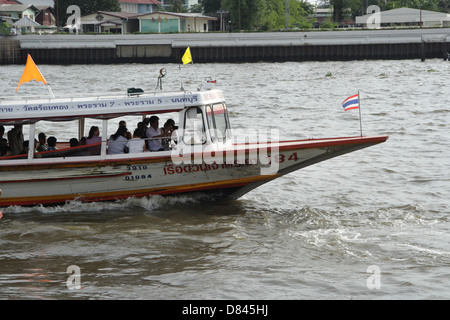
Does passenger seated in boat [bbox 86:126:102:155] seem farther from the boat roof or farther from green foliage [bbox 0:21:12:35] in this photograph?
green foliage [bbox 0:21:12:35]

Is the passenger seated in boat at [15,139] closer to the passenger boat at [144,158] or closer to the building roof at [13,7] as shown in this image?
the passenger boat at [144,158]

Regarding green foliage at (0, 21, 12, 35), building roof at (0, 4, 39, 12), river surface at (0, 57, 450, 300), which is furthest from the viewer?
building roof at (0, 4, 39, 12)

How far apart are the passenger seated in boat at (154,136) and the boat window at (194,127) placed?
535mm

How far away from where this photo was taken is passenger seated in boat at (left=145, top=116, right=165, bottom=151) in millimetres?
13125

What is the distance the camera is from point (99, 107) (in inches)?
509

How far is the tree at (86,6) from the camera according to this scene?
98625 millimetres

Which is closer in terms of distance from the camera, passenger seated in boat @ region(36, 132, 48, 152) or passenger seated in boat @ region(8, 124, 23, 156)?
passenger seated in boat @ region(8, 124, 23, 156)

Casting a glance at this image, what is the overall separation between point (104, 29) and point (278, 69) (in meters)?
45.4

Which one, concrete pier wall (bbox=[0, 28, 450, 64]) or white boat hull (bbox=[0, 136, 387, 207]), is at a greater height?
concrete pier wall (bbox=[0, 28, 450, 64])

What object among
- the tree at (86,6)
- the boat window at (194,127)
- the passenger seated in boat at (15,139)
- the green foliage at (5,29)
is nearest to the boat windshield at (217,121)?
the boat window at (194,127)

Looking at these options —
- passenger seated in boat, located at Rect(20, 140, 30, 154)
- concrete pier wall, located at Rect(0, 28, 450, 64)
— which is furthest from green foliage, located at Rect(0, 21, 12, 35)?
passenger seated in boat, located at Rect(20, 140, 30, 154)

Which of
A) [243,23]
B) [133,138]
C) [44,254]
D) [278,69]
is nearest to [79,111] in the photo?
[133,138]

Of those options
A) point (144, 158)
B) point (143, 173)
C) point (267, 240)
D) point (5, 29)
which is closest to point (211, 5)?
point (5, 29)

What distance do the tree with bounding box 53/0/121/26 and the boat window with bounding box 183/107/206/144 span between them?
87.9 m
